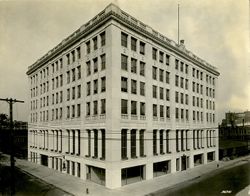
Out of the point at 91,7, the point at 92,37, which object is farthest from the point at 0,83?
the point at 92,37

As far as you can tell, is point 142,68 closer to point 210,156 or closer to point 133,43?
point 133,43

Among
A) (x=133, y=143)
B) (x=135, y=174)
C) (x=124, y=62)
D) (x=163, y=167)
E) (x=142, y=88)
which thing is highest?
(x=124, y=62)

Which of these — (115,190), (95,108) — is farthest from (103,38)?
(115,190)

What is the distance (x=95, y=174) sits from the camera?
3102cm

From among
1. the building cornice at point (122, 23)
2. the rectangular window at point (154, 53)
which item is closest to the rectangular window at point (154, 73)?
the rectangular window at point (154, 53)

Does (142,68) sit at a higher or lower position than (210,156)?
higher

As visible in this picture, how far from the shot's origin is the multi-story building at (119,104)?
28016 mm

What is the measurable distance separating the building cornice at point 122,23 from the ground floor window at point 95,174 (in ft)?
57.0

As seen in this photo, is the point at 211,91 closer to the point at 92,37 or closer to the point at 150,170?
the point at 150,170

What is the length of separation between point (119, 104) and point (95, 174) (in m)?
9.97

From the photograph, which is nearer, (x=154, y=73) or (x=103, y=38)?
(x=103, y=38)

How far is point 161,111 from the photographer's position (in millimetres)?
35312

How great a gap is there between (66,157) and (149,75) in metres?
17.1

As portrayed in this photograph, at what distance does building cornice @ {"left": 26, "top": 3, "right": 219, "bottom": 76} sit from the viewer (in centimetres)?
2817
